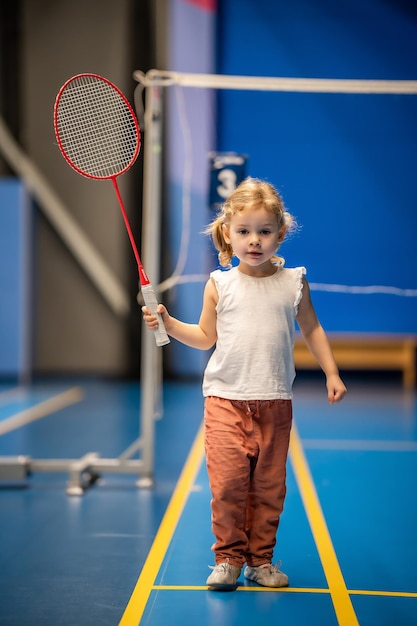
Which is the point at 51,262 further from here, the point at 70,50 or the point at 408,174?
the point at 408,174

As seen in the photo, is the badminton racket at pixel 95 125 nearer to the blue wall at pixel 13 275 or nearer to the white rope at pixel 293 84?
the white rope at pixel 293 84

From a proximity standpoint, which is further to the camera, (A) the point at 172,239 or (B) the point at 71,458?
(A) the point at 172,239

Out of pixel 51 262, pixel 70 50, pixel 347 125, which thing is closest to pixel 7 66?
pixel 70 50

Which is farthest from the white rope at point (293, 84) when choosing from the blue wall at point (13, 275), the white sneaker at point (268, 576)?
the blue wall at point (13, 275)

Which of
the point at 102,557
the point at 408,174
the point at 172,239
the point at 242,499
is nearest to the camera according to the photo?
the point at 242,499

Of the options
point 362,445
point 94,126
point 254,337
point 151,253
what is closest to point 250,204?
point 254,337

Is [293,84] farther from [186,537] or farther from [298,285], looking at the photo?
[186,537]

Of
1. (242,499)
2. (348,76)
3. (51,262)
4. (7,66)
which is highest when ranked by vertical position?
(7,66)

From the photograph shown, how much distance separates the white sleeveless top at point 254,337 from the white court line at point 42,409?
401cm

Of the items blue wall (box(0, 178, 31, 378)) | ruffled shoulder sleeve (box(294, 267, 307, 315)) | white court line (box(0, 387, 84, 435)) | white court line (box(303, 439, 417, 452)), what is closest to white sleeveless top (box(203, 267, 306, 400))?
→ ruffled shoulder sleeve (box(294, 267, 307, 315))

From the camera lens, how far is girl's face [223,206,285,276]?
3.13 m

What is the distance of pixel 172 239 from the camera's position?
1116cm

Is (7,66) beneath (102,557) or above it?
above

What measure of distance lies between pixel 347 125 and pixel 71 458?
2891 millimetres
